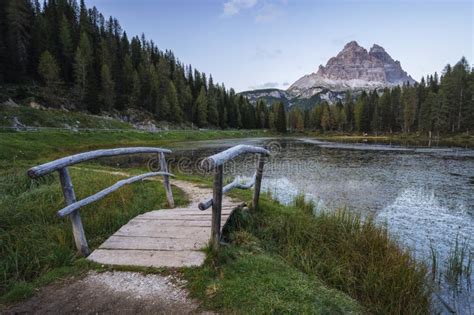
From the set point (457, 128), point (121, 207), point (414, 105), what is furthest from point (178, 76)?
point (121, 207)

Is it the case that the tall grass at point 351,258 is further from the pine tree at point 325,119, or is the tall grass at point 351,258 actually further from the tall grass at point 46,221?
the pine tree at point 325,119

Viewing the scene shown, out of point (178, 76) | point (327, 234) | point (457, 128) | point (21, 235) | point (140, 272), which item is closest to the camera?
point (140, 272)

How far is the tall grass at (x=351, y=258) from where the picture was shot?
4301mm

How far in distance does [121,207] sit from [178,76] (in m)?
88.7

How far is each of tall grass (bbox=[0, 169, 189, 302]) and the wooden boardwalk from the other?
52 centimetres

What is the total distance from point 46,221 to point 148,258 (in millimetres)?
3218

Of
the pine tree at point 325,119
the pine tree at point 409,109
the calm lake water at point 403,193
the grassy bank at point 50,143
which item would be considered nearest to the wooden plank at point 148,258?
the calm lake water at point 403,193

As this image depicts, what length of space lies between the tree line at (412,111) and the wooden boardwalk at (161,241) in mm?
75373

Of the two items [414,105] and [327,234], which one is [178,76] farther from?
[327,234]

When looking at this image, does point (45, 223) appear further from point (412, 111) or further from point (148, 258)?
point (412, 111)

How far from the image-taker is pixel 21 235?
481cm

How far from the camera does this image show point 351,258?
5.24 meters

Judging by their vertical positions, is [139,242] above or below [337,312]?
above

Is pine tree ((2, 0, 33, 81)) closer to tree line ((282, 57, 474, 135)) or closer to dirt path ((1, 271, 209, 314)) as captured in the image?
dirt path ((1, 271, 209, 314))
